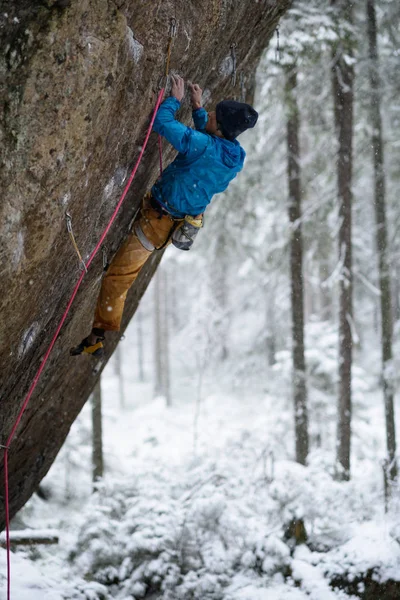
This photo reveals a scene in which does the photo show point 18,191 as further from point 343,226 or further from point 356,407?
point 356,407

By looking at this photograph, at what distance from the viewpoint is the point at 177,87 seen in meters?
4.23

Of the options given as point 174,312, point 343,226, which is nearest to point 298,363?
point 343,226

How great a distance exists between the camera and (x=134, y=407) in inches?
1105

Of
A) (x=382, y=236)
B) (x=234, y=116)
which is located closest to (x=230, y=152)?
(x=234, y=116)

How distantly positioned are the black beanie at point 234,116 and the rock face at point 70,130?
571mm

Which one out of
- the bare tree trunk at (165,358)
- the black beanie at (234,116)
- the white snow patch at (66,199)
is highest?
the black beanie at (234,116)

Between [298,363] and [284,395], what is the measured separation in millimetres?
4978

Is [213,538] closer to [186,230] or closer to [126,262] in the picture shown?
[126,262]

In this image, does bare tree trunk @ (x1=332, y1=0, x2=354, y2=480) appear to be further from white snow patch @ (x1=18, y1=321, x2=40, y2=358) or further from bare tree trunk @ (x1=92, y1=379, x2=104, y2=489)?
white snow patch @ (x1=18, y1=321, x2=40, y2=358)

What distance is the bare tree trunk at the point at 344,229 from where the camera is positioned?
412 inches

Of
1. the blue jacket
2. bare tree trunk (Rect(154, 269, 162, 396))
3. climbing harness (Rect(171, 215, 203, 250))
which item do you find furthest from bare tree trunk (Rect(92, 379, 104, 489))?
bare tree trunk (Rect(154, 269, 162, 396))

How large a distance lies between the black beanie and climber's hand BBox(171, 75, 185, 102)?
346mm

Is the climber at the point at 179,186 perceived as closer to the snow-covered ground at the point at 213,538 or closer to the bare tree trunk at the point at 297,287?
the snow-covered ground at the point at 213,538

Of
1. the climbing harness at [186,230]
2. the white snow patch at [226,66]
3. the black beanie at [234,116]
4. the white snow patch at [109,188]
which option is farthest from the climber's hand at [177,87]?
the white snow patch at [226,66]
